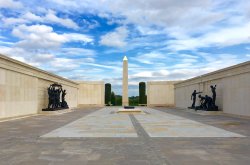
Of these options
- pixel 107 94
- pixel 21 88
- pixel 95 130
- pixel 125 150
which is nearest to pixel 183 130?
pixel 95 130

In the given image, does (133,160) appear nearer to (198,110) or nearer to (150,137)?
(150,137)

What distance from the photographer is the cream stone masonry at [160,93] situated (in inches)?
2104

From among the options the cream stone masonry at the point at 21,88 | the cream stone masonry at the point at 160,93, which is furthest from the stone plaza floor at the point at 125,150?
the cream stone masonry at the point at 160,93

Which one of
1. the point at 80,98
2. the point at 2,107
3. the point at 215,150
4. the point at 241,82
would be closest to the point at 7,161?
the point at 215,150

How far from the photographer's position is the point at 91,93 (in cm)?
5381

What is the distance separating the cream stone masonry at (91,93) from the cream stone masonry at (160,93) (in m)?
7.75

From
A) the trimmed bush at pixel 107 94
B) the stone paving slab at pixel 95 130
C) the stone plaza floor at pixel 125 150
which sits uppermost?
the trimmed bush at pixel 107 94

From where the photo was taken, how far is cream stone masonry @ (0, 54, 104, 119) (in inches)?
804

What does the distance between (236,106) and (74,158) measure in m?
19.1

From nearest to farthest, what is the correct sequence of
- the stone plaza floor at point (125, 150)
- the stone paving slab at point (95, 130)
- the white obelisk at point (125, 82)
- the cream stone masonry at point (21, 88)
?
1. the stone plaza floor at point (125, 150)
2. the stone paving slab at point (95, 130)
3. the cream stone masonry at point (21, 88)
4. the white obelisk at point (125, 82)

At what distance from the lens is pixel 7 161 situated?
7375 mm

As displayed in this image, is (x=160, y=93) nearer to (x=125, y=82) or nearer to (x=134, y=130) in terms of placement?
(x=125, y=82)

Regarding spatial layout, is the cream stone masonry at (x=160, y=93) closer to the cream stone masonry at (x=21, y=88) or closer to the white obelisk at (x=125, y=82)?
the white obelisk at (x=125, y=82)

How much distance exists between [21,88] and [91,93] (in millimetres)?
29866
